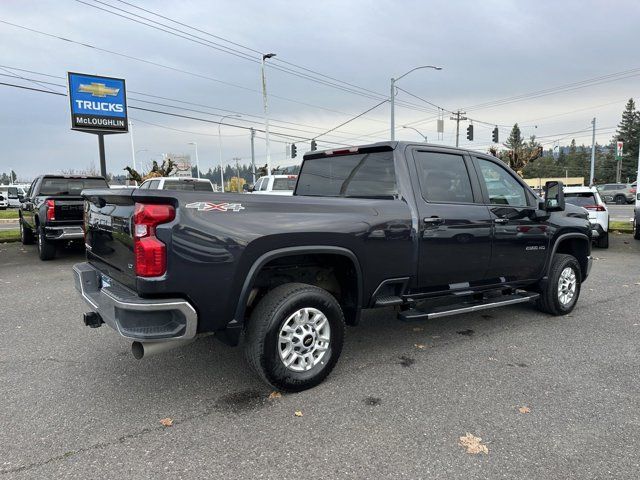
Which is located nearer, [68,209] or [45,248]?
[68,209]

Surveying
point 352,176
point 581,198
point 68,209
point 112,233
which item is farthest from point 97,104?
point 581,198

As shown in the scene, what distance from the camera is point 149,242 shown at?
9.51 feet

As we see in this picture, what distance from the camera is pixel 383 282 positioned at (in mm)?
3949

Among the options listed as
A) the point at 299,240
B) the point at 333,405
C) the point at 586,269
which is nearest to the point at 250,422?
the point at 333,405

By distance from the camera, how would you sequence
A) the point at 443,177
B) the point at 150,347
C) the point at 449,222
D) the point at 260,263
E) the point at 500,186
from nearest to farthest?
the point at 150,347 < the point at 260,263 < the point at 449,222 < the point at 443,177 < the point at 500,186

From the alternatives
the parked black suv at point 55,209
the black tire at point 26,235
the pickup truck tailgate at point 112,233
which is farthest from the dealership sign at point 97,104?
the pickup truck tailgate at point 112,233

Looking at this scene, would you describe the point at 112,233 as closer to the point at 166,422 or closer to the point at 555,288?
the point at 166,422

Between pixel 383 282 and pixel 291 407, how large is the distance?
1.31m

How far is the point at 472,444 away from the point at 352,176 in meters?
2.64

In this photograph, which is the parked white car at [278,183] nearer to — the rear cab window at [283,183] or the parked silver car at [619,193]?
the rear cab window at [283,183]

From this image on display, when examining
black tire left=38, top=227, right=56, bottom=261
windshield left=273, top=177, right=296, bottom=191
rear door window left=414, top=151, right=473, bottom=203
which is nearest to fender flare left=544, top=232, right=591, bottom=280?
rear door window left=414, top=151, right=473, bottom=203

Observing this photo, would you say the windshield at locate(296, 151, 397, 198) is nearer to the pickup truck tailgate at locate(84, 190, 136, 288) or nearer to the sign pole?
the pickup truck tailgate at locate(84, 190, 136, 288)

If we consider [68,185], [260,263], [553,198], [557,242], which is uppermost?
[68,185]

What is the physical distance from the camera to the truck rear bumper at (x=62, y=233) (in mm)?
9117
